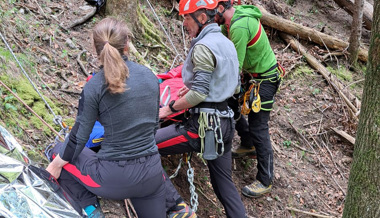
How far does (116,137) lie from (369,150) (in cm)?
227

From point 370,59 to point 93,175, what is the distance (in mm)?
2511

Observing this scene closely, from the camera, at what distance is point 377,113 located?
3.31 m

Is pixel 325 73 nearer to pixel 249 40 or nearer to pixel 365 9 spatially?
pixel 365 9

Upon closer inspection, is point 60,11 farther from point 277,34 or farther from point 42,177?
point 277,34

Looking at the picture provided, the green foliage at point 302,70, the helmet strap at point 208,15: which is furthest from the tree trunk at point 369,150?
the green foliage at point 302,70

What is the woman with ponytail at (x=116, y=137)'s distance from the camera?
8.39 feet

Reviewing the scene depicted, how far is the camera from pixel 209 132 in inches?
139

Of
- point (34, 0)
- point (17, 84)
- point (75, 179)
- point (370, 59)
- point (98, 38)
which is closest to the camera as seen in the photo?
point (98, 38)

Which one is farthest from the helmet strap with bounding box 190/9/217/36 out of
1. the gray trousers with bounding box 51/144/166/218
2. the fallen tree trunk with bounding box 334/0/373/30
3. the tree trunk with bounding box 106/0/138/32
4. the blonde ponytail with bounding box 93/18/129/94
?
the fallen tree trunk with bounding box 334/0/373/30

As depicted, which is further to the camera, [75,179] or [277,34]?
[277,34]

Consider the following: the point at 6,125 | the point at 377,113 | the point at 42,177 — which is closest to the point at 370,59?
the point at 377,113

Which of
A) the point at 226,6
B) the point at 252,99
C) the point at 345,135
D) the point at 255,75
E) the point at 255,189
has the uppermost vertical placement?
the point at 226,6

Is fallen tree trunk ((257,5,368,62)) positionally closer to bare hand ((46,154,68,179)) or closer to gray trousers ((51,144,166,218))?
gray trousers ((51,144,166,218))

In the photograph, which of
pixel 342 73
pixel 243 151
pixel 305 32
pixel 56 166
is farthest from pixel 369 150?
pixel 305 32
